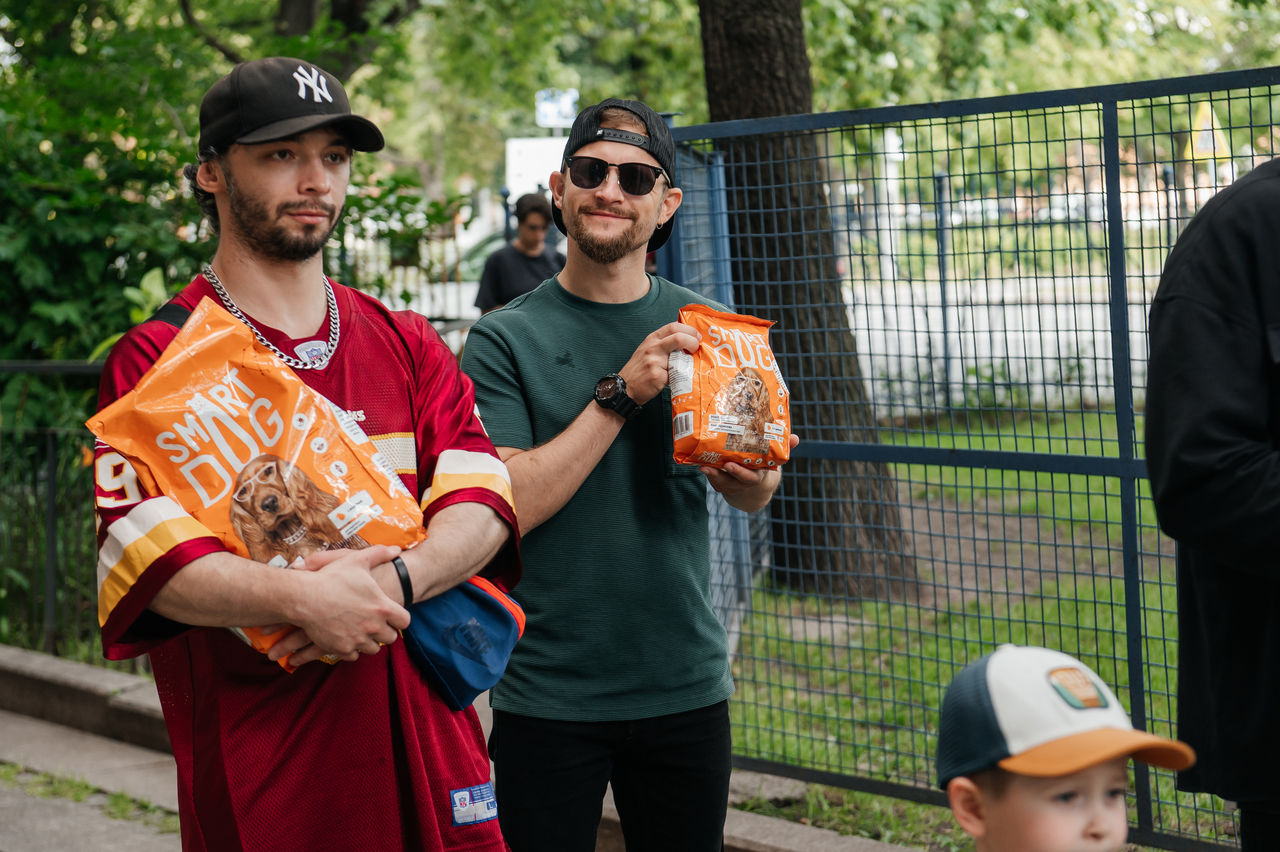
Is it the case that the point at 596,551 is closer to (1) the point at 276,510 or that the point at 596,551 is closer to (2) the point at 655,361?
(2) the point at 655,361

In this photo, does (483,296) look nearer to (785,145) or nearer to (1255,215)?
(785,145)

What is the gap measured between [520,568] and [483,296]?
6.75 m

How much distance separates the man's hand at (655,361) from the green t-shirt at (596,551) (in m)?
0.13

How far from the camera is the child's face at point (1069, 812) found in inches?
65.9

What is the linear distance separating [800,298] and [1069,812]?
3.66 metres

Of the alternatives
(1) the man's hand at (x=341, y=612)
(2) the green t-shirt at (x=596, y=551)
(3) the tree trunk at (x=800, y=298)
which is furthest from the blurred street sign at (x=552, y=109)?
(1) the man's hand at (x=341, y=612)

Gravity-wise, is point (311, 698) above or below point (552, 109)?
below

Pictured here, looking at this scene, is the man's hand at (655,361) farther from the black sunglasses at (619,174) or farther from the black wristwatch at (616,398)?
the black sunglasses at (619,174)

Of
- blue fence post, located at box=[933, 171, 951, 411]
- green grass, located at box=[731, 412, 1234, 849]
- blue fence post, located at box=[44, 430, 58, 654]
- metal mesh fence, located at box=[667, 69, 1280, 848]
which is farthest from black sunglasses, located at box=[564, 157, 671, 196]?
blue fence post, located at box=[44, 430, 58, 654]

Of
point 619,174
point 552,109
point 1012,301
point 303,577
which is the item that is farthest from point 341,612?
point 552,109

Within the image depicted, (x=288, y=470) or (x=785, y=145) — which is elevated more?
(x=785, y=145)

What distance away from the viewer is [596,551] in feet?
8.64

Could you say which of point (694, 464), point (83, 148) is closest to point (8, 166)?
point (83, 148)

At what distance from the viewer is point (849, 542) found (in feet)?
17.7
